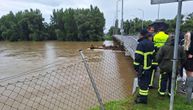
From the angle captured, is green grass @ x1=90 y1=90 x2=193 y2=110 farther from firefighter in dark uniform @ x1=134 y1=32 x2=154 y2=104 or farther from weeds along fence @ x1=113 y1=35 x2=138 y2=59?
weeds along fence @ x1=113 y1=35 x2=138 y2=59

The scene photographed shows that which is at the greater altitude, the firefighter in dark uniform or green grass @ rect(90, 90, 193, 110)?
the firefighter in dark uniform

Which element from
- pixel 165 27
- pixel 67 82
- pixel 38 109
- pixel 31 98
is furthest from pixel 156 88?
pixel 67 82

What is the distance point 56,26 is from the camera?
3322 inches

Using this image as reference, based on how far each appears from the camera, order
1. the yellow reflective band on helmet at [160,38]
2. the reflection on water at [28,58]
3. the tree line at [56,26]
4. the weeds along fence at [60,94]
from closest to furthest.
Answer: the yellow reflective band on helmet at [160,38] < the weeds along fence at [60,94] < the reflection on water at [28,58] < the tree line at [56,26]

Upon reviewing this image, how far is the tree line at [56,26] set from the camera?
74.3 metres

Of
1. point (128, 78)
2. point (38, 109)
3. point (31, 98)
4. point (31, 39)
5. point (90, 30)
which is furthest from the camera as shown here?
point (31, 39)

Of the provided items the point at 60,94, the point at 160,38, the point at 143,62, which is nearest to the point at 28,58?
the point at 60,94

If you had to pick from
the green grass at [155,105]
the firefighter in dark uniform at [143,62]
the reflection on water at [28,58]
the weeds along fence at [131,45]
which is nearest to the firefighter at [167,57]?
the firefighter in dark uniform at [143,62]

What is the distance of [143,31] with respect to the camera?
6090mm

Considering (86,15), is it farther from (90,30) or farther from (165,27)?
(165,27)

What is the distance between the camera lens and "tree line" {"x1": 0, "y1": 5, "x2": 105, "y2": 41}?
244ft

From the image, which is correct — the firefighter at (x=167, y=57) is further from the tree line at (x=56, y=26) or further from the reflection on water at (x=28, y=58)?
the tree line at (x=56, y=26)

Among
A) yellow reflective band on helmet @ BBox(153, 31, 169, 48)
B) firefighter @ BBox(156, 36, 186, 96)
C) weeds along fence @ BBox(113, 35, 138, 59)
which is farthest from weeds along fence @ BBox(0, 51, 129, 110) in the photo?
firefighter @ BBox(156, 36, 186, 96)

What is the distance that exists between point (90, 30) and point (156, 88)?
66854 mm
